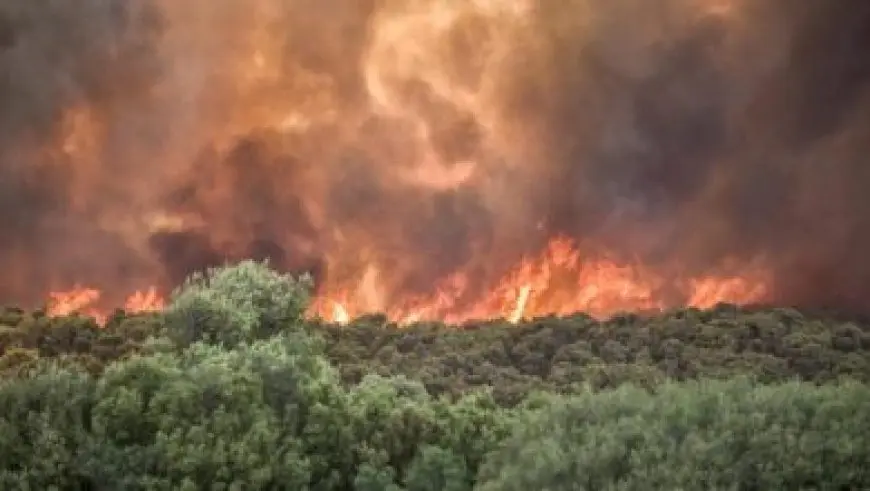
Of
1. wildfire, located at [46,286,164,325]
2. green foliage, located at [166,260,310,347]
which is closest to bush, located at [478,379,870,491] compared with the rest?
green foliage, located at [166,260,310,347]

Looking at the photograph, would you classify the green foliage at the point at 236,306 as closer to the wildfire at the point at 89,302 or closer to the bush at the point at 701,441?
the bush at the point at 701,441

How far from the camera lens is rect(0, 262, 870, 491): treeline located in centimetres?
3681

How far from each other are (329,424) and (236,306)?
6846 millimetres

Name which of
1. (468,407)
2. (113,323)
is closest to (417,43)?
(113,323)

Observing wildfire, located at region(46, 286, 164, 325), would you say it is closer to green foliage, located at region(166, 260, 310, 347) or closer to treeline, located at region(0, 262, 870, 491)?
treeline, located at region(0, 262, 870, 491)

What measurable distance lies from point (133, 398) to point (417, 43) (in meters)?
35.8

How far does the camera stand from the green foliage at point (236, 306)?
47.2 m

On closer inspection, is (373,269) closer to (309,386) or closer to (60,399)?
(309,386)

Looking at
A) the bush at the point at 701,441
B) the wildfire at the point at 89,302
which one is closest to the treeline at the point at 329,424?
the bush at the point at 701,441

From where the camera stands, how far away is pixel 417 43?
2817 inches

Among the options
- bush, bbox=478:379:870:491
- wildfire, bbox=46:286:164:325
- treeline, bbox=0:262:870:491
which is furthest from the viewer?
wildfire, bbox=46:286:164:325

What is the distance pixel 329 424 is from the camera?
44.9 metres

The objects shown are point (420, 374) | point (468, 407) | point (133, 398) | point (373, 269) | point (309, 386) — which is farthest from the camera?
point (373, 269)

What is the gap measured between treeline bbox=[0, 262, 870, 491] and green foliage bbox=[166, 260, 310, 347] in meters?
0.08
